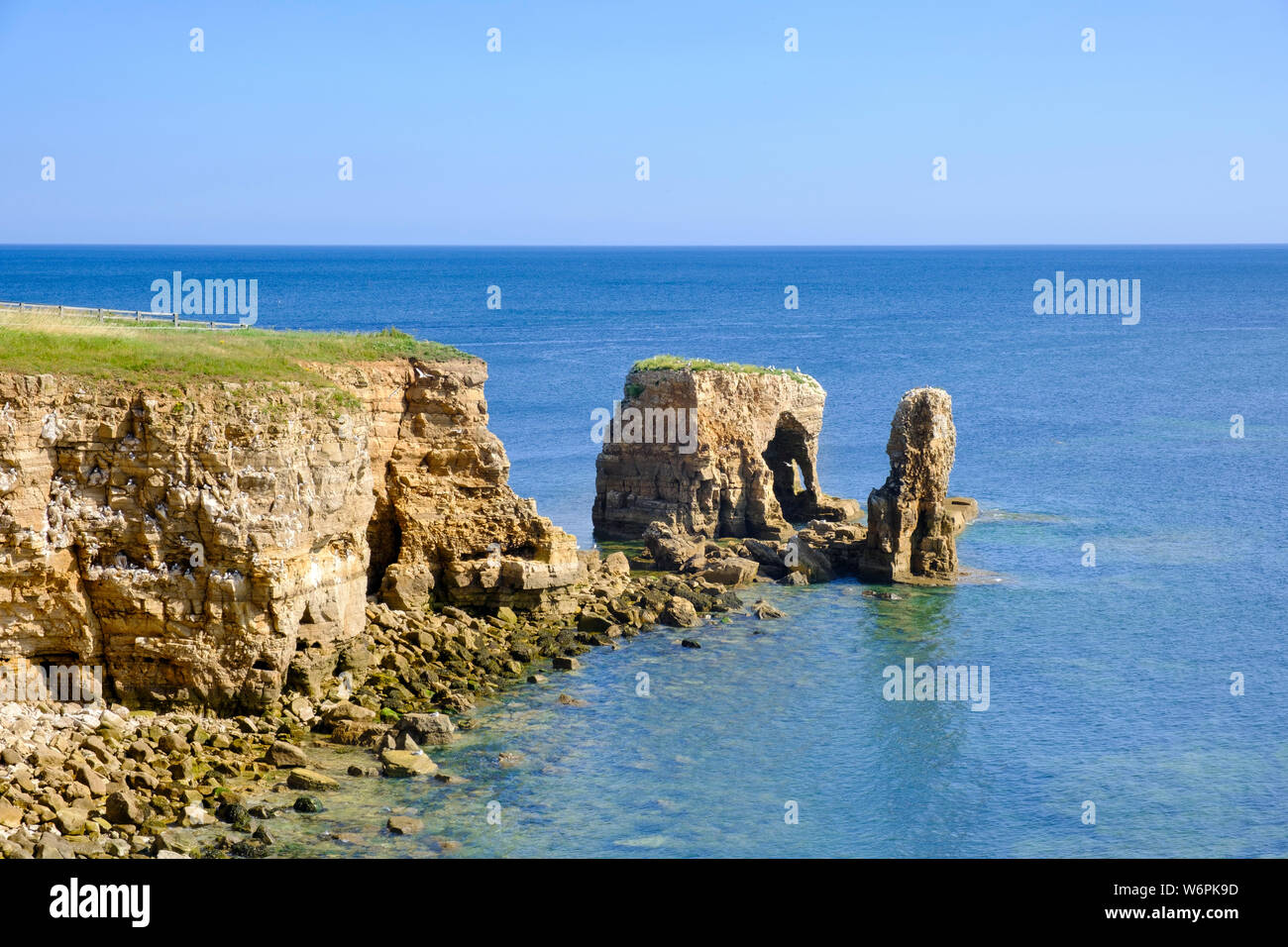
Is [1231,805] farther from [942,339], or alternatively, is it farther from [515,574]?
[942,339]

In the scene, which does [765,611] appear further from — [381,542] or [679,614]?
[381,542]

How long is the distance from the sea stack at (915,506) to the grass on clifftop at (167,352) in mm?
19813

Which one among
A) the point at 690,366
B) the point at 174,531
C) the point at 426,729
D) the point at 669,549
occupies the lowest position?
the point at 426,729

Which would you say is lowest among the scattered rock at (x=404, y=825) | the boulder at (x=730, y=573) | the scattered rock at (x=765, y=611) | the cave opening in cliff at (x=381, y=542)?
the scattered rock at (x=404, y=825)

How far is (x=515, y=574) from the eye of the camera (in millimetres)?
46938

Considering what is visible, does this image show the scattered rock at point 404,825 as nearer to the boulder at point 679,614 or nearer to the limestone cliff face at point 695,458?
the boulder at point 679,614

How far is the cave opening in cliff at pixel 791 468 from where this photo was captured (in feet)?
213

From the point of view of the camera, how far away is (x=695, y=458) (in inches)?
2349

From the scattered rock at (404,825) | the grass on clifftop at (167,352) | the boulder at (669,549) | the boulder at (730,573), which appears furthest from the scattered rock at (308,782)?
the boulder at (669,549)

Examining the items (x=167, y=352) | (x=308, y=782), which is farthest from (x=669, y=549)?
(x=308, y=782)

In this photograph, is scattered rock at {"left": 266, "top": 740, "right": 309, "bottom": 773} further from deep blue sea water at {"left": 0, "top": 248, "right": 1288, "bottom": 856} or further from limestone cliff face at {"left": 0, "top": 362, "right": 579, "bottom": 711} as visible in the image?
limestone cliff face at {"left": 0, "top": 362, "right": 579, "bottom": 711}

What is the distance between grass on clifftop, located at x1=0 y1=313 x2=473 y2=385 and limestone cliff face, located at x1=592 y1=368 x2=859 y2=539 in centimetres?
1564

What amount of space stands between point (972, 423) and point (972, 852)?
7264 cm

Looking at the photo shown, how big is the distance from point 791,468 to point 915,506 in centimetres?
1235
